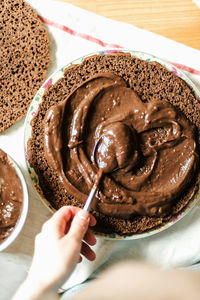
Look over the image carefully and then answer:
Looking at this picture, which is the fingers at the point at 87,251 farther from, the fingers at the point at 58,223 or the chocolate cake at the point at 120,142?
the fingers at the point at 58,223

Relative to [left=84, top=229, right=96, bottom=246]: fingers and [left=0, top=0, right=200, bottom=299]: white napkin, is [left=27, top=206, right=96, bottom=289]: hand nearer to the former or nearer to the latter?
[left=84, top=229, right=96, bottom=246]: fingers

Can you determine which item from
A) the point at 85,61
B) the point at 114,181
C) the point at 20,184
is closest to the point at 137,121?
the point at 114,181

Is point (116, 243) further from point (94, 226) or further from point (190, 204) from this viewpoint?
point (190, 204)

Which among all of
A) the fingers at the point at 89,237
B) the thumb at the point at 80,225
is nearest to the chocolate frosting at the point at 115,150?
the fingers at the point at 89,237

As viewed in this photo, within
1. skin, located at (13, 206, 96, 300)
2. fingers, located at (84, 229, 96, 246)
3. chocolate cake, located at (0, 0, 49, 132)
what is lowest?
fingers, located at (84, 229, 96, 246)

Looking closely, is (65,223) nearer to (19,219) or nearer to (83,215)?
(83,215)

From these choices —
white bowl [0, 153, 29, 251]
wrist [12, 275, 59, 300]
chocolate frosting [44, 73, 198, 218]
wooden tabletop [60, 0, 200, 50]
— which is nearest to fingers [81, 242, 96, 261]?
chocolate frosting [44, 73, 198, 218]
